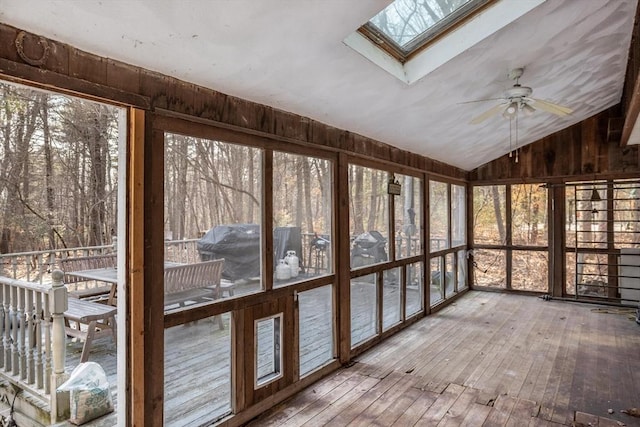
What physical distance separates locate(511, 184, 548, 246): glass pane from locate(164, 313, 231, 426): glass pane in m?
6.23

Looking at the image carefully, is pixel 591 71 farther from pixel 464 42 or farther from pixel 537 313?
pixel 537 313

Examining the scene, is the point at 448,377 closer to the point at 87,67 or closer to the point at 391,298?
the point at 391,298

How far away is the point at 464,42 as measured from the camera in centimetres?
288

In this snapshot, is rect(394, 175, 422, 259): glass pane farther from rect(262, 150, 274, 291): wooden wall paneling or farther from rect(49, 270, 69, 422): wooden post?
rect(49, 270, 69, 422): wooden post

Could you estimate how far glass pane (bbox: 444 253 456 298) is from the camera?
21.4 feet

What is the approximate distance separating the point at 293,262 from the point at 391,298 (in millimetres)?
1950

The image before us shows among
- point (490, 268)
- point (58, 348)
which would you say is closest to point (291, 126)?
point (58, 348)

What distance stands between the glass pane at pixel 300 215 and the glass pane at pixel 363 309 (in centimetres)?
60

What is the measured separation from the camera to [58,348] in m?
2.93

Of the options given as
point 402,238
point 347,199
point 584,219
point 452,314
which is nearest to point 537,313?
point 452,314

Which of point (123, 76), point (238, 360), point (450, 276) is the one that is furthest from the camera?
point (450, 276)

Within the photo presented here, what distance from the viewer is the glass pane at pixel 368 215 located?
4.09 metres

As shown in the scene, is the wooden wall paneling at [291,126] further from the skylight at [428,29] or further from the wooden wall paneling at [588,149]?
the wooden wall paneling at [588,149]

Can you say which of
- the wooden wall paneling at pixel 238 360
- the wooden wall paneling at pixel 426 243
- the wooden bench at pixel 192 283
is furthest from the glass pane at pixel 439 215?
the wooden bench at pixel 192 283
